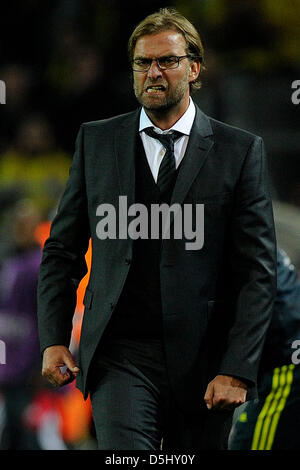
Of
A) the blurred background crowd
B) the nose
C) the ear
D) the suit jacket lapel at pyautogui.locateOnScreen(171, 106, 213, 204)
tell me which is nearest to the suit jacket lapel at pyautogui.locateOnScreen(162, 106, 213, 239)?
the suit jacket lapel at pyautogui.locateOnScreen(171, 106, 213, 204)

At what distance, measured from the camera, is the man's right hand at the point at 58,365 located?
2.94 metres

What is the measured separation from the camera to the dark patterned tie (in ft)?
9.71

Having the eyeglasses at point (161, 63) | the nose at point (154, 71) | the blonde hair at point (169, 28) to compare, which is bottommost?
the nose at point (154, 71)

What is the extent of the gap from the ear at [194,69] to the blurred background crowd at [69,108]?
249cm

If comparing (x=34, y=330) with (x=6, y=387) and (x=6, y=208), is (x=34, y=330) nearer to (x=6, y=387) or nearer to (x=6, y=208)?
(x=6, y=387)

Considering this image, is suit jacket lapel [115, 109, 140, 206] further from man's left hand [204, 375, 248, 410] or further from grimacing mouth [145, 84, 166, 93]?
man's left hand [204, 375, 248, 410]

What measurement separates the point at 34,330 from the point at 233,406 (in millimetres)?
3267

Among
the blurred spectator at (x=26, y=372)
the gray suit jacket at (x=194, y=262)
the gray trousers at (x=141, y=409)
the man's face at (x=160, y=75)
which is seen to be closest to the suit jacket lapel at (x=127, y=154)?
the gray suit jacket at (x=194, y=262)

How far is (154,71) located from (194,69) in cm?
19

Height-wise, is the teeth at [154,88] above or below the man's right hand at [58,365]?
above

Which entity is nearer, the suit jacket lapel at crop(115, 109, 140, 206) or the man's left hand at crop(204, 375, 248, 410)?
the man's left hand at crop(204, 375, 248, 410)

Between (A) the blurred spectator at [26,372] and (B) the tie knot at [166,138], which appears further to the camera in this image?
(A) the blurred spectator at [26,372]

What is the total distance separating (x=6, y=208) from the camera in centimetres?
661

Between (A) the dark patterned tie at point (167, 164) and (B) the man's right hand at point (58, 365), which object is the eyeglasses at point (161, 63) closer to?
(A) the dark patterned tie at point (167, 164)
